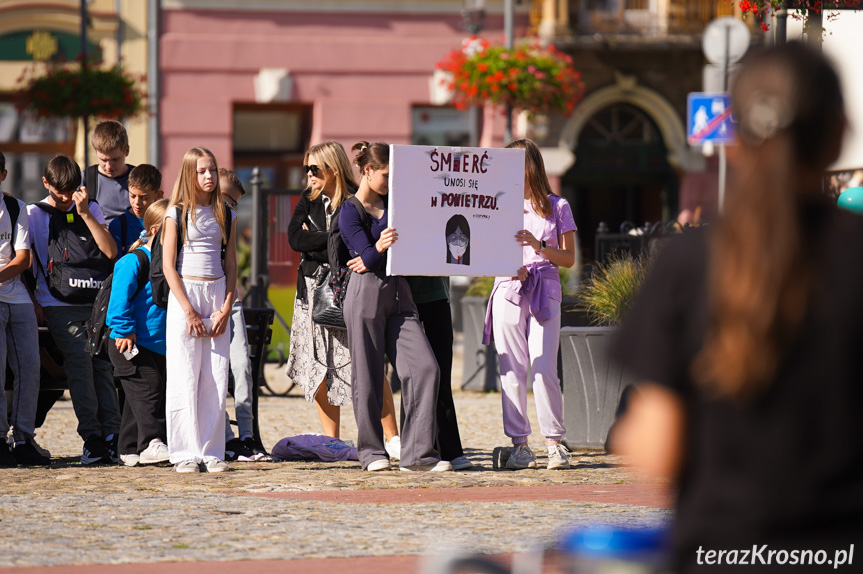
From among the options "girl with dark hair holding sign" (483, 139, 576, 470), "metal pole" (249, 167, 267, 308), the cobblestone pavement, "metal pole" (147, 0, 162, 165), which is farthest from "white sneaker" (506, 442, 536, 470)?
"metal pole" (147, 0, 162, 165)

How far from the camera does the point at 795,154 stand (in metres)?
2.19

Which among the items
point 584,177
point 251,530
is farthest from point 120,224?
point 584,177

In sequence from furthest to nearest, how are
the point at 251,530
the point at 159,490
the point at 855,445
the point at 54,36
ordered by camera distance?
the point at 54,36 → the point at 159,490 → the point at 251,530 → the point at 855,445

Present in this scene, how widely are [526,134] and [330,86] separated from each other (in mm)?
3586

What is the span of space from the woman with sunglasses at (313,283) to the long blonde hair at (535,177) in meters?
1.14

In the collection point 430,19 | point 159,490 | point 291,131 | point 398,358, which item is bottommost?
point 159,490

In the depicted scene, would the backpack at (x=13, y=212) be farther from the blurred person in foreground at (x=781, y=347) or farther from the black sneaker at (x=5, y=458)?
the blurred person in foreground at (x=781, y=347)

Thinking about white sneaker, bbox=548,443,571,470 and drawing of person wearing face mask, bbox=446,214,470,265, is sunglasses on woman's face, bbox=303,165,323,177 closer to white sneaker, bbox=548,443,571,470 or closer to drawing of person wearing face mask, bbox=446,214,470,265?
drawing of person wearing face mask, bbox=446,214,470,265

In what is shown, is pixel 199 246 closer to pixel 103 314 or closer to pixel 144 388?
pixel 103 314

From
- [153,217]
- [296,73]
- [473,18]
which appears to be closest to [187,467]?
[153,217]

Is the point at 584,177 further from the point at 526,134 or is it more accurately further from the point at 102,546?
the point at 102,546

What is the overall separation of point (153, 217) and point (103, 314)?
0.65 meters

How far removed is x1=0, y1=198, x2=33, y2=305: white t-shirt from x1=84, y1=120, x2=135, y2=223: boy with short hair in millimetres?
715

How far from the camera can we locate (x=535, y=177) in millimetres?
7965
